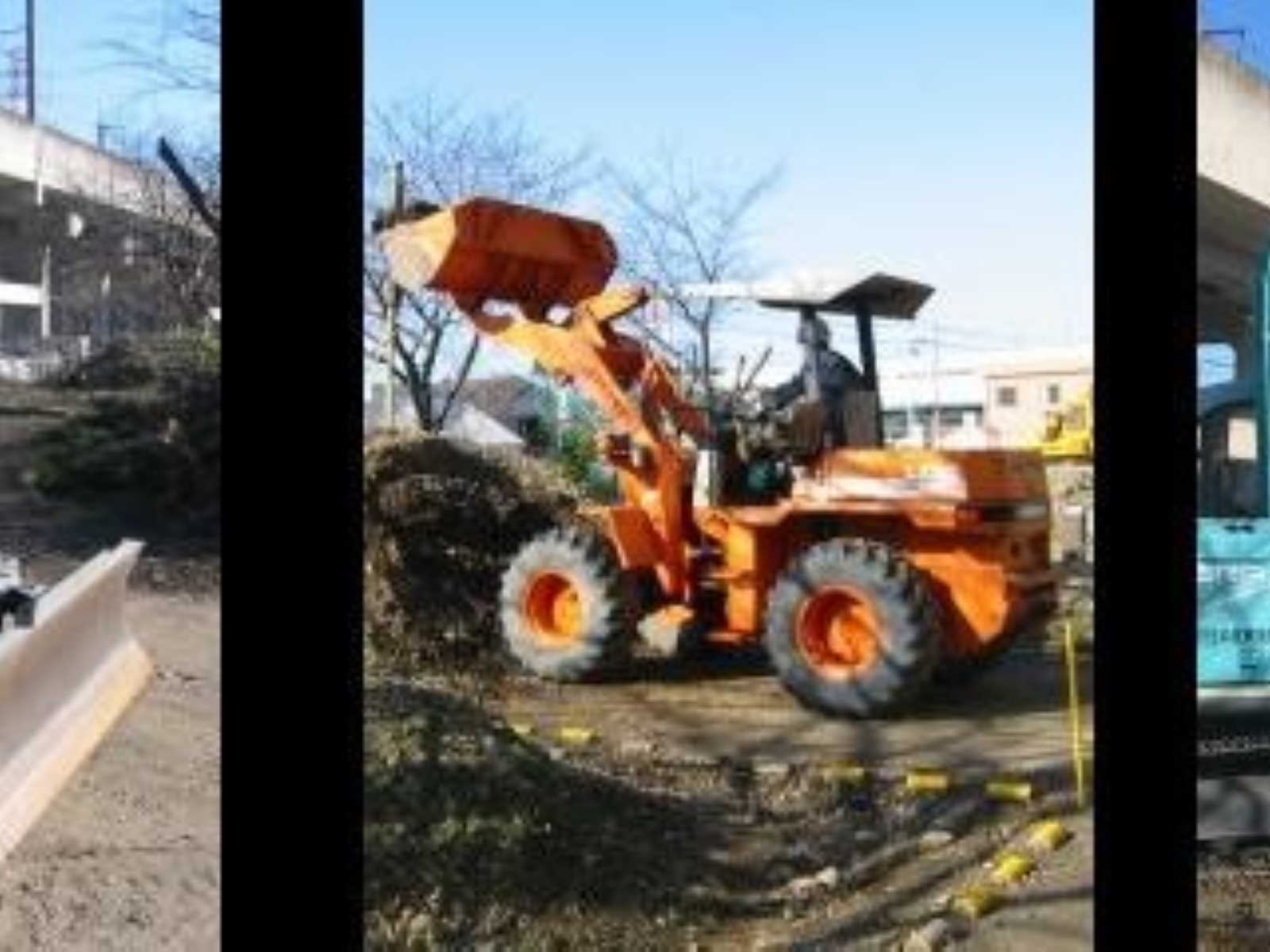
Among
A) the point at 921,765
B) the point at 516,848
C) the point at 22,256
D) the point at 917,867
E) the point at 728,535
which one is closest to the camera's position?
the point at 22,256

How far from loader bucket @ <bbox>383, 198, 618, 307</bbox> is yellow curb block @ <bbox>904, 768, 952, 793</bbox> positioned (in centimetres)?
124

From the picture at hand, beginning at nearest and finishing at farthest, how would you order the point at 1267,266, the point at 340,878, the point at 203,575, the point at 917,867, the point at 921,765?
the point at 340,878 → the point at 203,575 → the point at 1267,266 → the point at 917,867 → the point at 921,765

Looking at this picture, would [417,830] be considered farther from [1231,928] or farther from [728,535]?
[728,535]

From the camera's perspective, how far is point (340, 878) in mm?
1127

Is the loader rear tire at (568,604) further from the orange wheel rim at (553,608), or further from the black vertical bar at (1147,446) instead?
the black vertical bar at (1147,446)

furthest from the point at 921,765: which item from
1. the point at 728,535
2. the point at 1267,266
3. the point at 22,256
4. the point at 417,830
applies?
the point at 22,256

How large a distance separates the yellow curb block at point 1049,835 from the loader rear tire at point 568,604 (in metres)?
1.92

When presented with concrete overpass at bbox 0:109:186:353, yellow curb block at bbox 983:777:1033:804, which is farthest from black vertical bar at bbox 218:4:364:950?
yellow curb block at bbox 983:777:1033:804

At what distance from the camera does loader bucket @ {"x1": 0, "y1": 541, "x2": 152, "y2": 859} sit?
1.61 metres

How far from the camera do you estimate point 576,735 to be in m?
3.94

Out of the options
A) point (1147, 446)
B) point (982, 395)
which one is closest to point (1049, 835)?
point (982, 395)

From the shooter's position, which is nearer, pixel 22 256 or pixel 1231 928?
pixel 22 256

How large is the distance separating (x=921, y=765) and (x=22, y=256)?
2.70 m

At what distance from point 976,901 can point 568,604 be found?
86.2 inches
